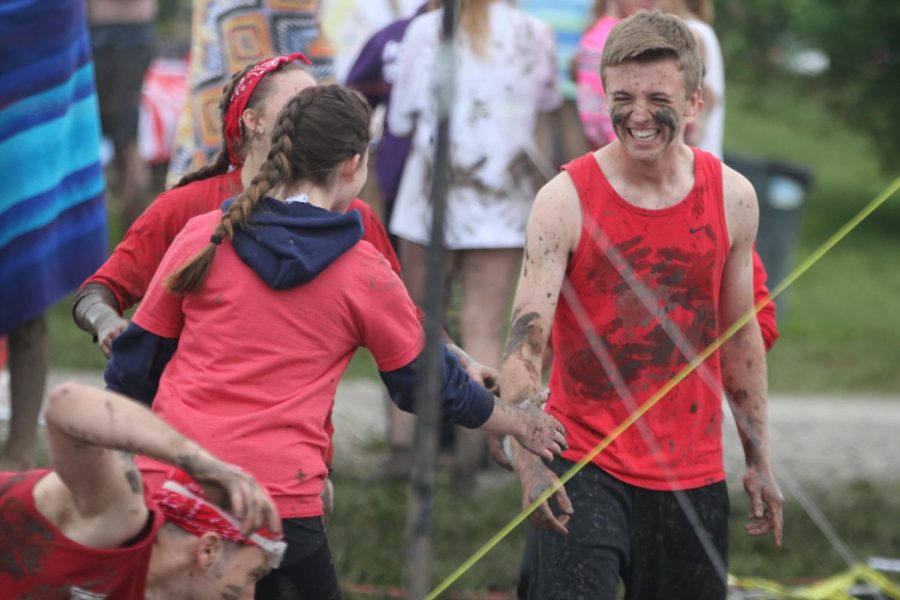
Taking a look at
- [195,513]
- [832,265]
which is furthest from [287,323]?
[832,265]

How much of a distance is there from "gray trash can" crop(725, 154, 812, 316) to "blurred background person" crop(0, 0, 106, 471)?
14.4 ft

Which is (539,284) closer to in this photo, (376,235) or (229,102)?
(376,235)

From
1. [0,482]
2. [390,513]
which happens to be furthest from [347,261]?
[390,513]

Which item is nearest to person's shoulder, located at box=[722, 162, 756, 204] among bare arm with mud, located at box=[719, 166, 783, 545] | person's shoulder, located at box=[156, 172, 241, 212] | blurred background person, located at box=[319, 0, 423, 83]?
bare arm with mud, located at box=[719, 166, 783, 545]

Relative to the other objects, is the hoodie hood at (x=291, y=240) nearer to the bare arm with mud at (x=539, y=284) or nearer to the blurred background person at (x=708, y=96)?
the bare arm with mud at (x=539, y=284)

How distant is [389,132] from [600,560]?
2.65m

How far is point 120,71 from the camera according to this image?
8.50 m

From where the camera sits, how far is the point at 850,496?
6.51 meters

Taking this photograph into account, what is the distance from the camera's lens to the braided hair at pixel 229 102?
3.59 meters

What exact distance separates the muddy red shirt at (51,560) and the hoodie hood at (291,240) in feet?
1.74

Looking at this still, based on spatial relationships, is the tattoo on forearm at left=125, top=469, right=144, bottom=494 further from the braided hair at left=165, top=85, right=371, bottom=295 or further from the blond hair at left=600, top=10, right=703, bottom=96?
the blond hair at left=600, top=10, right=703, bottom=96

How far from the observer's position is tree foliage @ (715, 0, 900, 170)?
11617 mm

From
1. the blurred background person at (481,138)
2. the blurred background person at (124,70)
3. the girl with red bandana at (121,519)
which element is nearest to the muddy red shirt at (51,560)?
the girl with red bandana at (121,519)

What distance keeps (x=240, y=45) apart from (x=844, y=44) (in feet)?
25.5
